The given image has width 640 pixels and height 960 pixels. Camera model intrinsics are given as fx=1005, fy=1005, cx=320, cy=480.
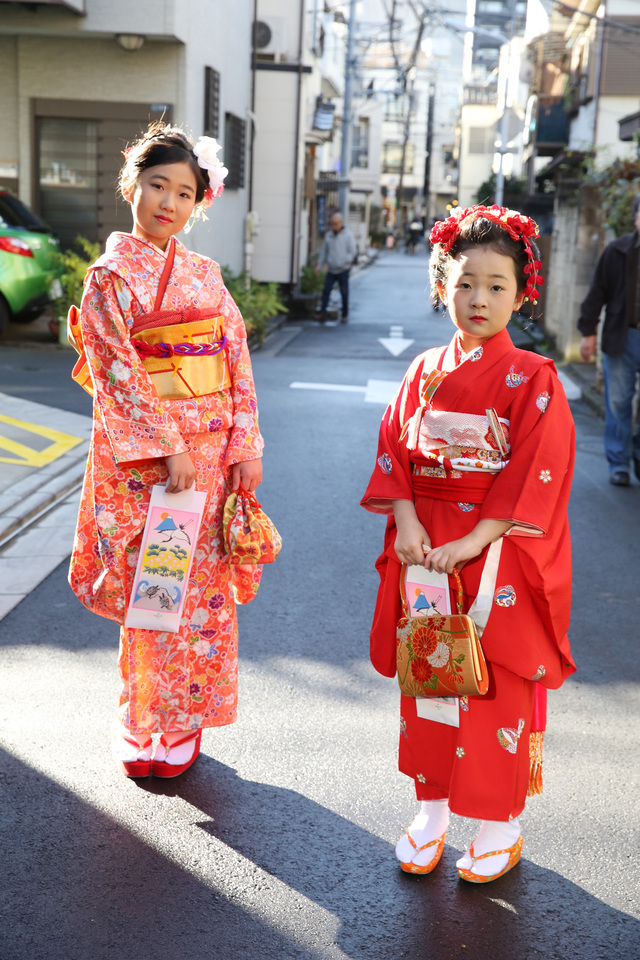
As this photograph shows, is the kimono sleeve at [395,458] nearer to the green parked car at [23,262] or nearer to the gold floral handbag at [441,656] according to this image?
the gold floral handbag at [441,656]

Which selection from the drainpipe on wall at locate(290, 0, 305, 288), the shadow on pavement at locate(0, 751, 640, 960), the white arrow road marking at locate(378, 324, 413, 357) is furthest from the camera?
the drainpipe on wall at locate(290, 0, 305, 288)

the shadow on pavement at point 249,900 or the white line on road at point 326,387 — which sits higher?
the white line on road at point 326,387

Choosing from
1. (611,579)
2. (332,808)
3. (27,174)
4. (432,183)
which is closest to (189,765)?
(332,808)

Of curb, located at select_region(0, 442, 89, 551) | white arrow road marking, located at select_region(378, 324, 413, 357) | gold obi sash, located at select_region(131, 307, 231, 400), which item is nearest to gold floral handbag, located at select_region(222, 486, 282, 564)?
gold obi sash, located at select_region(131, 307, 231, 400)

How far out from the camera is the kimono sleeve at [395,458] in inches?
102

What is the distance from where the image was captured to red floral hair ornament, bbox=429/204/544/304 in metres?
2.49

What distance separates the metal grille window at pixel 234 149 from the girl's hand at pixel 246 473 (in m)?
12.7

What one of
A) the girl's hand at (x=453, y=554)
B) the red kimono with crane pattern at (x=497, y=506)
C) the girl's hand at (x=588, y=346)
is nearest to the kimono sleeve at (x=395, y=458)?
the red kimono with crane pattern at (x=497, y=506)

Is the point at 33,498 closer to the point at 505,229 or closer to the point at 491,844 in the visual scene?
the point at 491,844

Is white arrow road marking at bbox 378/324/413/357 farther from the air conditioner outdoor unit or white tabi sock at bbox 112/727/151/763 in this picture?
white tabi sock at bbox 112/727/151/763

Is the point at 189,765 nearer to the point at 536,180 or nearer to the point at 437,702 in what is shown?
the point at 437,702

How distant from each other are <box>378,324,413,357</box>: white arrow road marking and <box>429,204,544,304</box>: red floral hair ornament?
35.8 feet

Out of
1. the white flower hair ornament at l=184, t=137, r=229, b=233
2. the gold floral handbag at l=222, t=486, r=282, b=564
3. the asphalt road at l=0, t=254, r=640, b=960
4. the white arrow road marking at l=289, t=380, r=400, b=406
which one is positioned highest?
the white flower hair ornament at l=184, t=137, r=229, b=233

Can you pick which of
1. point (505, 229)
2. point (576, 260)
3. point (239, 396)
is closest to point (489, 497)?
point (505, 229)
